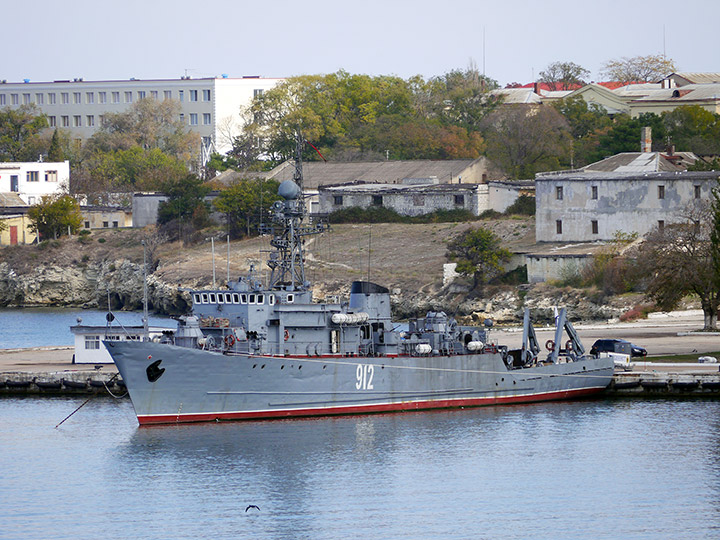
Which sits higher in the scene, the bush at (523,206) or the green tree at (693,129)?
the green tree at (693,129)

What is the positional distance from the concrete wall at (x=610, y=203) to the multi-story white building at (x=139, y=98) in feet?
255

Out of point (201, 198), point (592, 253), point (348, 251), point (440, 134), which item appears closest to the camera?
point (592, 253)

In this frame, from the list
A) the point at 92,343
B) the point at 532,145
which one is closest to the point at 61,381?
the point at 92,343

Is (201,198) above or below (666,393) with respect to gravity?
above

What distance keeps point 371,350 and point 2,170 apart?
96582mm

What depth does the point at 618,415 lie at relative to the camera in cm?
5369

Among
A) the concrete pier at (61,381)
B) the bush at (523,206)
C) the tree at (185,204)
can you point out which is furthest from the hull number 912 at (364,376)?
the tree at (185,204)

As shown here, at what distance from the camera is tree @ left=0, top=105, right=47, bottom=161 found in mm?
162000

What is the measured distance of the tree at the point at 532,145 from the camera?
4737 inches

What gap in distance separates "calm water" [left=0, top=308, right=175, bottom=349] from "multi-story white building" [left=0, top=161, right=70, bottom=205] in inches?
1198

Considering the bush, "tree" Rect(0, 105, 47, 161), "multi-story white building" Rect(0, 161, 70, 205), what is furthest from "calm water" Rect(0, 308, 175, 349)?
"tree" Rect(0, 105, 47, 161)

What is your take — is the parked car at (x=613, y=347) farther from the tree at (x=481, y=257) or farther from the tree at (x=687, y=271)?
the tree at (x=481, y=257)

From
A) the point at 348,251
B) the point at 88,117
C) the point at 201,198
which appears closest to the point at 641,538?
the point at 348,251

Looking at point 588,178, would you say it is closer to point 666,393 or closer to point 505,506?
point 666,393
